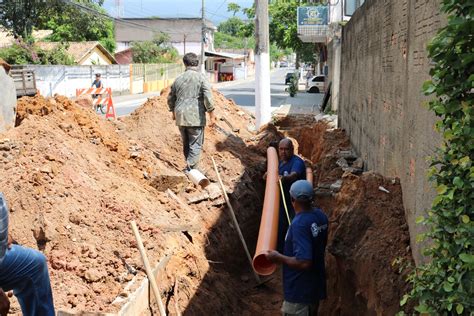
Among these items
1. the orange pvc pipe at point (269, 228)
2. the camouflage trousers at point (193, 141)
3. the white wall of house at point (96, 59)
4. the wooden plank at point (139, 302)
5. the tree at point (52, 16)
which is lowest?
the wooden plank at point (139, 302)

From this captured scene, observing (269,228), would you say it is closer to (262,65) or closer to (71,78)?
(262,65)

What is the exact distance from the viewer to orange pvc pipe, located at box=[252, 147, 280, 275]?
5.29 metres

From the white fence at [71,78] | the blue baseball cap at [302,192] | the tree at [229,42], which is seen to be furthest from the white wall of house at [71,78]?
the tree at [229,42]

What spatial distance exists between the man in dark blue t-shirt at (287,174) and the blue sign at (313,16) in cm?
1839

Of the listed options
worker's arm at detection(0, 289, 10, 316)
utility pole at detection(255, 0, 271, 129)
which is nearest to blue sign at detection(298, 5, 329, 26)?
utility pole at detection(255, 0, 271, 129)

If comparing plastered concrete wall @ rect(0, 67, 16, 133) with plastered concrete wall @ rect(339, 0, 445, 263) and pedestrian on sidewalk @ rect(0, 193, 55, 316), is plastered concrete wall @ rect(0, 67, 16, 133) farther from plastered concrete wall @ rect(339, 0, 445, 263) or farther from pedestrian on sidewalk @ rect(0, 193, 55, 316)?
plastered concrete wall @ rect(339, 0, 445, 263)

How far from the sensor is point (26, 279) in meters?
4.25

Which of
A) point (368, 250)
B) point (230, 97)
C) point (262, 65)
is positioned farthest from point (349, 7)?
point (368, 250)

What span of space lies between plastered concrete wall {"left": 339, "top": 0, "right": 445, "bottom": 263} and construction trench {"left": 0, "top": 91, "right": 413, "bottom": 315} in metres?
0.44

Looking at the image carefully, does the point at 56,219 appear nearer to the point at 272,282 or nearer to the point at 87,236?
the point at 87,236

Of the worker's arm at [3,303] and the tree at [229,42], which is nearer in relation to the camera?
the worker's arm at [3,303]

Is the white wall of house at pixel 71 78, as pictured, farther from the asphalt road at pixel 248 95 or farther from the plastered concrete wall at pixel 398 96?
the plastered concrete wall at pixel 398 96

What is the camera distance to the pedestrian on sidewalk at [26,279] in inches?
161

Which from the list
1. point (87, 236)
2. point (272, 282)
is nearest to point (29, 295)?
point (87, 236)
